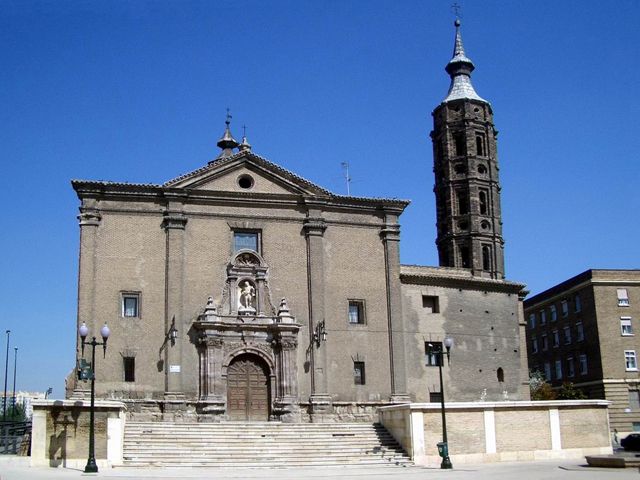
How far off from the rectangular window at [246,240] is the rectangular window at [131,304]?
17.7 ft

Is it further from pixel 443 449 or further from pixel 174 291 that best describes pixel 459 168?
pixel 443 449

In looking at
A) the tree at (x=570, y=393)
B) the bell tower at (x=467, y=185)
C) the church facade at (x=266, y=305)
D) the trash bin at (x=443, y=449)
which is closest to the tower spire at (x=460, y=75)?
the bell tower at (x=467, y=185)

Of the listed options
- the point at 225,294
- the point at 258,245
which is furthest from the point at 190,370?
the point at 258,245

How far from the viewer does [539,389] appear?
193 ft

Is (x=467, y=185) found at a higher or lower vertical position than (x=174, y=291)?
higher

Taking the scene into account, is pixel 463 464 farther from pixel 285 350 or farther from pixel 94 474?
pixel 94 474

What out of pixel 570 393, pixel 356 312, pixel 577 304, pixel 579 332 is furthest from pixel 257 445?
pixel 577 304

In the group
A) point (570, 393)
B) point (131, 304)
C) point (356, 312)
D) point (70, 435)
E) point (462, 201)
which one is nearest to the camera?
point (70, 435)

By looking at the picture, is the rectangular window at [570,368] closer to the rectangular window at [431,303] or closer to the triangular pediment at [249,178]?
the rectangular window at [431,303]

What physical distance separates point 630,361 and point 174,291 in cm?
3442

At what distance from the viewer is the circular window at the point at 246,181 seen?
42.1 metres

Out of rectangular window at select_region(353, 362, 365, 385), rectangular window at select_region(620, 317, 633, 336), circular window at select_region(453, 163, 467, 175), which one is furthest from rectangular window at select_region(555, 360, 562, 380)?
rectangular window at select_region(353, 362, 365, 385)

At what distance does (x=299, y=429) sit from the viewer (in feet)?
118

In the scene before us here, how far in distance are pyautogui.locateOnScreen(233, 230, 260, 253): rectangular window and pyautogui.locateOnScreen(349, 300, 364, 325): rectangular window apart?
537 centimetres
